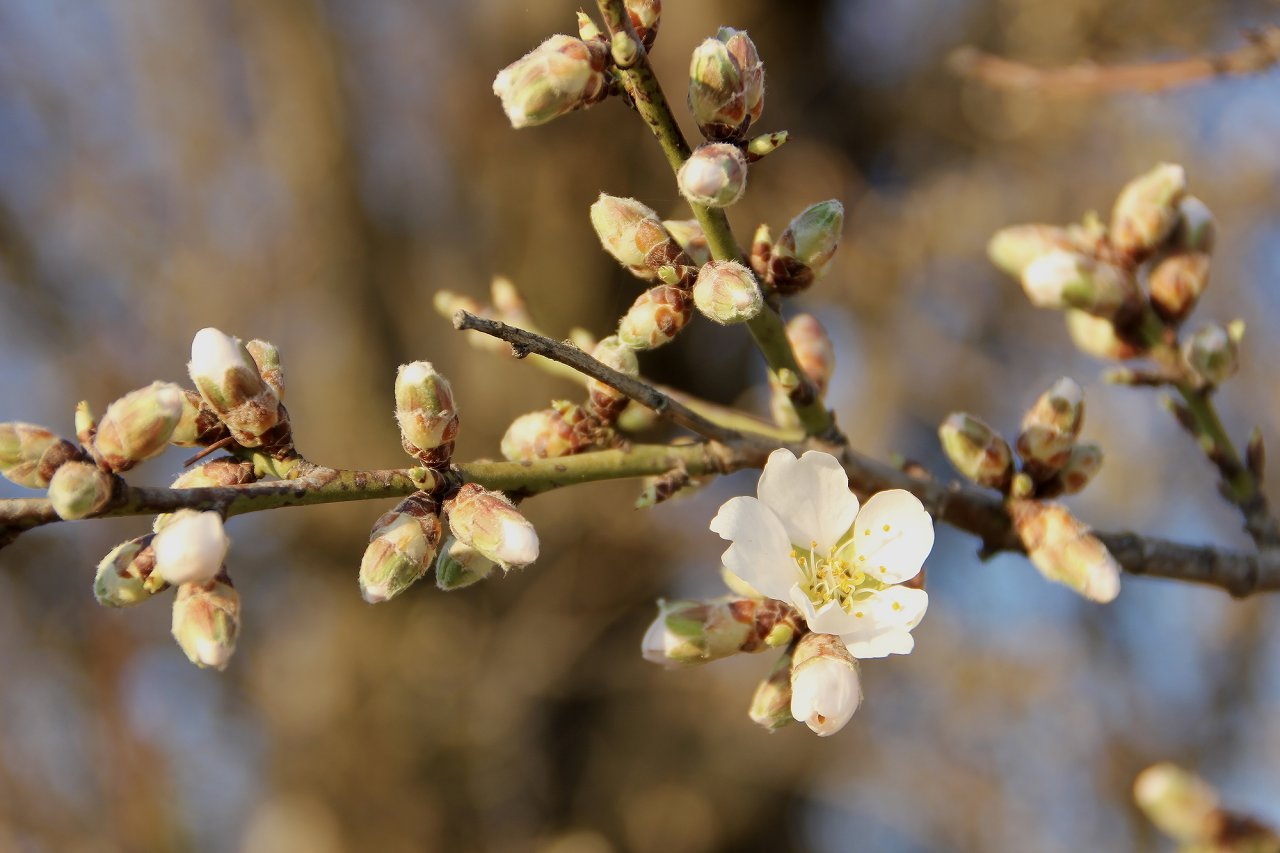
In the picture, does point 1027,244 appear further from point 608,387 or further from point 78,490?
point 78,490

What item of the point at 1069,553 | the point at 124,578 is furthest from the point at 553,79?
the point at 1069,553

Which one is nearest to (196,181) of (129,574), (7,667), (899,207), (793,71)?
(7,667)

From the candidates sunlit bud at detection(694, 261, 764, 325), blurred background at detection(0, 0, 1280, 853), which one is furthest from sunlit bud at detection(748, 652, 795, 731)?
blurred background at detection(0, 0, 1280, 853)

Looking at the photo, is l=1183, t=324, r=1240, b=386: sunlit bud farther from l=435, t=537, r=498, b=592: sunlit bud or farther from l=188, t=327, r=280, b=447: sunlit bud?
l=188, t=327, r=280, b=447: sunlit bud

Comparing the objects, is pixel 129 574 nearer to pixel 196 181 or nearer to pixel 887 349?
pixel 887 349

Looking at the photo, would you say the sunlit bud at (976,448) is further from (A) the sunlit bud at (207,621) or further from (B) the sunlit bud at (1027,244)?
(A) the sunlit bud at (207,621)

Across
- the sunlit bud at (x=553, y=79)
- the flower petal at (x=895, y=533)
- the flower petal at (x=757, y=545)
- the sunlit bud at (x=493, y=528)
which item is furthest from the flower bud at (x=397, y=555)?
the flower petal at (x=895, y=533)
